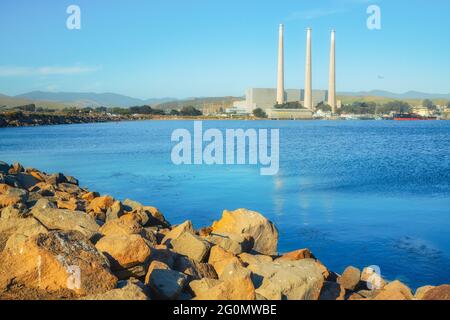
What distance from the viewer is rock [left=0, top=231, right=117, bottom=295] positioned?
4680mm

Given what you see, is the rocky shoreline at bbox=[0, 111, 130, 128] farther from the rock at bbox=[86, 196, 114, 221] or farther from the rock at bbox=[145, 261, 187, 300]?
the rock at bbox=[145, 261, 187, 300]

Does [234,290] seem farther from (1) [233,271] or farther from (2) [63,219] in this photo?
(2) [63,219]

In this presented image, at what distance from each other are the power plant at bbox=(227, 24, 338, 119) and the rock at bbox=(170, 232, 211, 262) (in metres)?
116

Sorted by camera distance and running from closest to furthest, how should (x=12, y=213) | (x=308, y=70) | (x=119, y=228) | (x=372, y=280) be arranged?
(x=119, y=228) → (x=12, y=213) → (x=372, y=280) → (x=308, y=70)

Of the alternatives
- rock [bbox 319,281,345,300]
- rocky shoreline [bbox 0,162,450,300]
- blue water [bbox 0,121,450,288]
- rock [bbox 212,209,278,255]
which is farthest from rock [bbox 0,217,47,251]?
blue water [bbox 0,121,450,288]

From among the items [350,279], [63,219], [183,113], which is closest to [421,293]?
[350,279]

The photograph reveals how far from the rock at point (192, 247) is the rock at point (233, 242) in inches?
15.5

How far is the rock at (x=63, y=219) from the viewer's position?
7.21m

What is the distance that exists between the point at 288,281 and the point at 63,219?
137 inches

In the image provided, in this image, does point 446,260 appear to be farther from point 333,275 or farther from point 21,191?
point 21,191

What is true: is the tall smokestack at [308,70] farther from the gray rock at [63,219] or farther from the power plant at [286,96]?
the gray rock at [63,219]

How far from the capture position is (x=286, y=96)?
155500 mm
